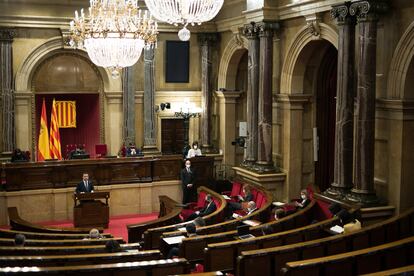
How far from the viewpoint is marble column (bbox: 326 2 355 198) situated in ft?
36.5

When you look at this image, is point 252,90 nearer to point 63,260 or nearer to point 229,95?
point 229,95

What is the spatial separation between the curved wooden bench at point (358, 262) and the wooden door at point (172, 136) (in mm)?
11283

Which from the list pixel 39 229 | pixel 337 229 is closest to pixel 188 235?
pixel 337 229

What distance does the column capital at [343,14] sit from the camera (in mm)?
11031

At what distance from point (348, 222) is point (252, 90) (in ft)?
19.9

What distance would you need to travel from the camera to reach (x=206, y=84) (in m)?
18.2

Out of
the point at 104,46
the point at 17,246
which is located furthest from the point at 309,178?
the point at 17,246

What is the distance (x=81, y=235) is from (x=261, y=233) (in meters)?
3.15

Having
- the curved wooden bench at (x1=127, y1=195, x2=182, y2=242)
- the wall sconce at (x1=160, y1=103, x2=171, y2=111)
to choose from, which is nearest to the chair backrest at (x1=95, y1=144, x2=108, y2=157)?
the wall sconce at (x1=160, y1=103, x2=171, y2=111)

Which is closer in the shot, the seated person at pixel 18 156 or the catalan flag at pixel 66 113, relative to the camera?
the seated person at pixel 18 156

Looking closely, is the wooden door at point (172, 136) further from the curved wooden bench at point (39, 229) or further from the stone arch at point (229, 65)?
the curved wooden bench at point (39, 229)

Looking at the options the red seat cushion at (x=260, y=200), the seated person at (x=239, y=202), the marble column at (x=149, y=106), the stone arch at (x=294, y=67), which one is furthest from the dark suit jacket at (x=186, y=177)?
the stone arch at (x=294, y=67)

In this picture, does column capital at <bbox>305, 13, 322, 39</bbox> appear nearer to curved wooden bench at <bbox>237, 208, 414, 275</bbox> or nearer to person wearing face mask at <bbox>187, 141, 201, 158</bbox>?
curved wooden bench at <bbox>237, 208, 414, 275</bbox>

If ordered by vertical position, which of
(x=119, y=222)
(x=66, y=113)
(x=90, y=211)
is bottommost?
(x=119, y=222)
